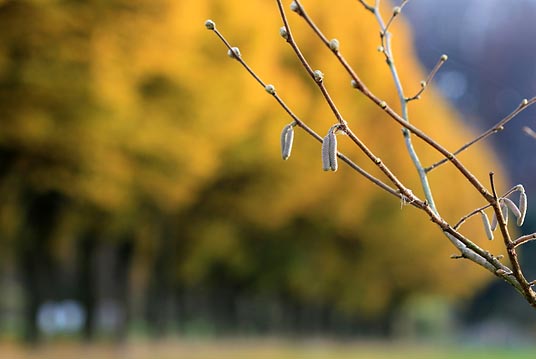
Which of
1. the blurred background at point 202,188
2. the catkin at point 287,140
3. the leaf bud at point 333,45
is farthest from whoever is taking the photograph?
the blurred background at point 202,188

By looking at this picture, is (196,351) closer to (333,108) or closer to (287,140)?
(287,140)

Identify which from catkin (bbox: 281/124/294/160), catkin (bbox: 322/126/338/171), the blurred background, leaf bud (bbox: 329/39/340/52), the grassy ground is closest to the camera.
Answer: leaf bud (bbox: 329/39/340/52)

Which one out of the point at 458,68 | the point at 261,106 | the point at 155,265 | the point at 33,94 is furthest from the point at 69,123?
the point at 458,68

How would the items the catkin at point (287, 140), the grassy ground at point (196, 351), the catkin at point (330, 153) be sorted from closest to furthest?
1. the catkin at point (330, 153)
2. the catkin at point (287, 140)
3. the grassy ground at point (196, 351)

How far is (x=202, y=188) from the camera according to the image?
22.4 metres

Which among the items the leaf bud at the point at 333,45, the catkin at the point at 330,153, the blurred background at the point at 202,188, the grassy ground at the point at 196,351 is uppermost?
→ the blurred background at the point at 202,188

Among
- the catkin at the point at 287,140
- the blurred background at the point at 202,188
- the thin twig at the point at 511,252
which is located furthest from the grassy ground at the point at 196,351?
the thin twig at the point at 511,252

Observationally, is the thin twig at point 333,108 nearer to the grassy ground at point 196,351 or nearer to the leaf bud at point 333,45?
the leaf bud at point 333,45

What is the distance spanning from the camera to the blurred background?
553 inches

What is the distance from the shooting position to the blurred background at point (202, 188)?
14.0m

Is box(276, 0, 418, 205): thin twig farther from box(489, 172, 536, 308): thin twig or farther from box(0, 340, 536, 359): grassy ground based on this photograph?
box(0, 340, 536, 359): grassy ground

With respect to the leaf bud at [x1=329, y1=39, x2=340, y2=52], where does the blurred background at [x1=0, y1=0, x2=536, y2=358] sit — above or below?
above

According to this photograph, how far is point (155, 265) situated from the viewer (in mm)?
25094

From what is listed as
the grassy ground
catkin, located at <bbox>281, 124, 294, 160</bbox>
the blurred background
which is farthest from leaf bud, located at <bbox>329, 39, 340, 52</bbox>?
the grassy ground
